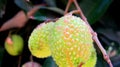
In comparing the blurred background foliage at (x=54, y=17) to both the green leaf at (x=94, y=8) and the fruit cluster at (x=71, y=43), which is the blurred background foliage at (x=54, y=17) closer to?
the green leaf at (x=94, y=8)

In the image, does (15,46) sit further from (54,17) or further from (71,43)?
(71,43)

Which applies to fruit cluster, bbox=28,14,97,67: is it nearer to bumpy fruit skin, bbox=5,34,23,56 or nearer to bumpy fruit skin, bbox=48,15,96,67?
bumpy fruit skin, bbox=48,15,96,67

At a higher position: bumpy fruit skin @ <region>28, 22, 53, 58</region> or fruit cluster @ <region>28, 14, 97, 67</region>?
fruit cluster @ <region>28, 14, 97, 67</region>

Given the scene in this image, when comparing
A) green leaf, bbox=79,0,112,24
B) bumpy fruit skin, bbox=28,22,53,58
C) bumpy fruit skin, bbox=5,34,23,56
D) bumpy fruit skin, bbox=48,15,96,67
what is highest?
bumpy fruit skin, bbox=48,15,96,67

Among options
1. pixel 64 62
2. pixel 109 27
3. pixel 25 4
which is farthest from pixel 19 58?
pixel 64 62

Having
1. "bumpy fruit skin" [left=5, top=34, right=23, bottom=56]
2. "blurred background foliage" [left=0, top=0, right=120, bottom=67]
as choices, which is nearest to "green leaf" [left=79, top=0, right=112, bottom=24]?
"blurred background foliage" [left=0, top=0, right=120, bottom=67]

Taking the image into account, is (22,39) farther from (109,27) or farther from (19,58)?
(109,27)

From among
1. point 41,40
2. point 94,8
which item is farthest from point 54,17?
point 41,40
